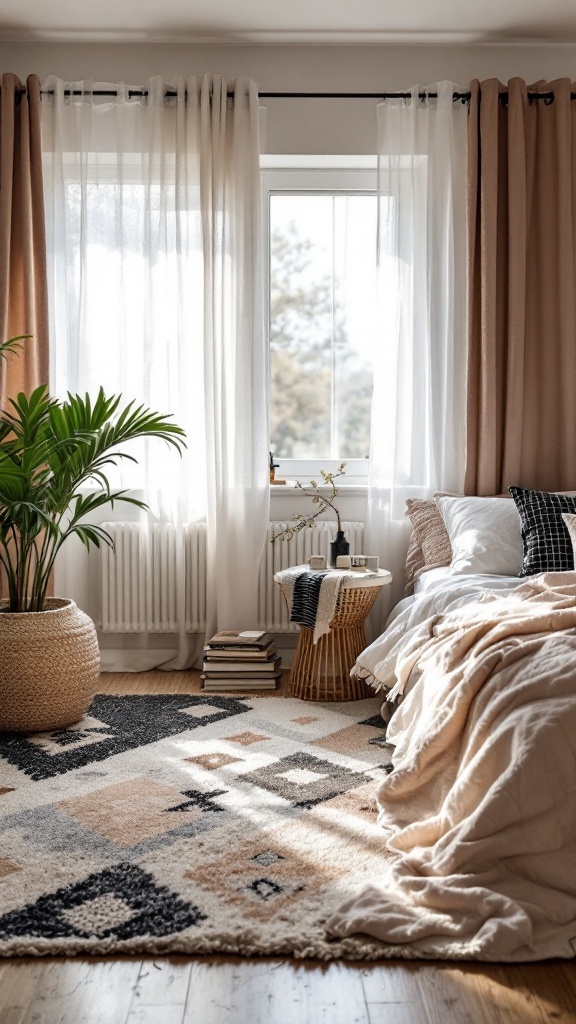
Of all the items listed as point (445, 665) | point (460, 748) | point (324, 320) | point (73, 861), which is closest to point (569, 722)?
point (460, 748)

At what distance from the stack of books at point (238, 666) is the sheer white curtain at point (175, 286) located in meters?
0.32

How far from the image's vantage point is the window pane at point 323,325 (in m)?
4.58

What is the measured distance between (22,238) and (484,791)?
3.17 meters

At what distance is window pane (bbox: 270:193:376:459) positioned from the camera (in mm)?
4578

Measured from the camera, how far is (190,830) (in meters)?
2.43

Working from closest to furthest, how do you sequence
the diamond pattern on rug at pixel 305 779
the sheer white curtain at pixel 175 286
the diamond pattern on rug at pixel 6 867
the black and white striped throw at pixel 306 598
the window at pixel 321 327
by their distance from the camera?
the diamond pattern on rug at pixel 6 867 → the diamond pattern on rug at pixel 305 779 → the black and white striped throw at pixel 306 598 → the sheer white curtain at pixel 175 286 → the window at pixel 321 327

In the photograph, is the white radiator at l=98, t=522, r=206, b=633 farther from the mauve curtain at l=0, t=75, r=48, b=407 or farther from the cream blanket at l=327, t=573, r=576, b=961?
the cream blanket at l=327, t=573, r=576, b=961

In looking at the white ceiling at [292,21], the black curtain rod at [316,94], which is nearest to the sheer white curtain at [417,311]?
the black curtain rod at [316,94]

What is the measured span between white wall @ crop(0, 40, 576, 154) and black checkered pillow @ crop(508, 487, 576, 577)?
1.82 metres

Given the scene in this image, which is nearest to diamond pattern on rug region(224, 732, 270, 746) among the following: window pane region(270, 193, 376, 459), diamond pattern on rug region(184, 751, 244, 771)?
diamond pattern on rug region(184, 751, 244, 771)

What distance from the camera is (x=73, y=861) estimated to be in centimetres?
224

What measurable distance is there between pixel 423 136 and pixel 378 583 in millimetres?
2034

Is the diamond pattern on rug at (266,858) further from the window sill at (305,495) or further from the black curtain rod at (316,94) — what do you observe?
the black curtain rod at (316,94)

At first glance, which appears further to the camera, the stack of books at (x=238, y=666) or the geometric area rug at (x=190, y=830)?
the stack of books at (x=238, y=666)
